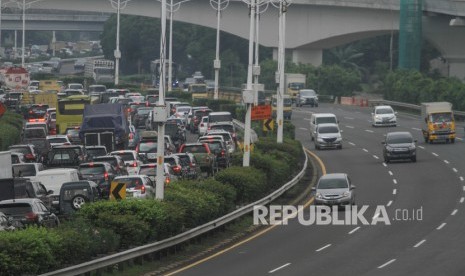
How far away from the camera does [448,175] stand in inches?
2495

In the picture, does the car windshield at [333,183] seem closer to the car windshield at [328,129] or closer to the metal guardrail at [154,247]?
the metal guardrail at [154,247]

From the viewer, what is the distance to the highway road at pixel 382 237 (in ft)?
115

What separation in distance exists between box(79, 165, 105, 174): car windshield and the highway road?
8.95 meters

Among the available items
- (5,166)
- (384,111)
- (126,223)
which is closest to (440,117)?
(384,111)

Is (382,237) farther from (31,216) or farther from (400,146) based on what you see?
(400,146)

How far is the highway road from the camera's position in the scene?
115 feet

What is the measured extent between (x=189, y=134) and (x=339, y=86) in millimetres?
47636

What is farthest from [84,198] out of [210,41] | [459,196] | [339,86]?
[210,41]

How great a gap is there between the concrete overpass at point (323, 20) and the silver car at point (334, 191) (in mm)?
68454

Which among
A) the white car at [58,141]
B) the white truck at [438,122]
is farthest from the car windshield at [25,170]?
the white truck at [438,122]

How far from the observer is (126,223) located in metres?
35.3

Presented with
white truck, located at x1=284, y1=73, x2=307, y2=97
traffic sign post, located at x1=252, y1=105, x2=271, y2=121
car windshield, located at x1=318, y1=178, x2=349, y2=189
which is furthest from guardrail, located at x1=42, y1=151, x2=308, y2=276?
white truck, located at x1=284, y1=73, x2=307, y2=97

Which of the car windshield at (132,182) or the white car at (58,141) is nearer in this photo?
the car windshield at (132,182)

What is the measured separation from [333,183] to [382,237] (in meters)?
8.98
